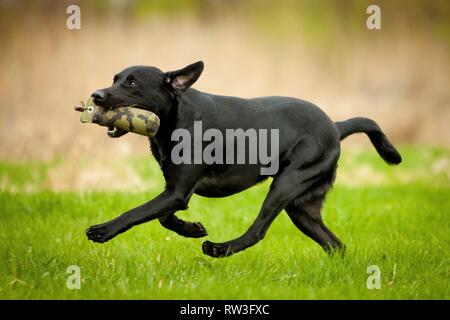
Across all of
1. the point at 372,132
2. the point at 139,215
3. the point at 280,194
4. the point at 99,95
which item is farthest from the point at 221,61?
the point at 139,215

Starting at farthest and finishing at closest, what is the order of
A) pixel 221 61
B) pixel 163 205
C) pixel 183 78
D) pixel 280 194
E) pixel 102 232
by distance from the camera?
1. pixel 221 61
2. pixel 280 194
3. pixel 183 78
4. pixel 163 205
5. pixel 102 232

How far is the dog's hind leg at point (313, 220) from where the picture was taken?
4.57 metres

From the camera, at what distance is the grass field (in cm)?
378

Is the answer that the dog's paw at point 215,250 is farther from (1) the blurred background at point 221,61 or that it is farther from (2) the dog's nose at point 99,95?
(1) the blurred background at point 221,61

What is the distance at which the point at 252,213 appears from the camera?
617 cm

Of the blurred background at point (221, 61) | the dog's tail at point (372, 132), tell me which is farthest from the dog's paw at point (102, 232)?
the blurred background at point (221, 61)

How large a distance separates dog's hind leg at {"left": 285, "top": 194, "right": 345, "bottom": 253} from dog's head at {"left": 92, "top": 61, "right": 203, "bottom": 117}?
110 cm

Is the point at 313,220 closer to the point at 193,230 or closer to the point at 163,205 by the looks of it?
the point at 193,230

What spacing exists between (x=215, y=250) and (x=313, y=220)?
860 millimetres

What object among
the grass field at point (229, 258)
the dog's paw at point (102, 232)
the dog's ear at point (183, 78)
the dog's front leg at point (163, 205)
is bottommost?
the grass field at point (229, 258)

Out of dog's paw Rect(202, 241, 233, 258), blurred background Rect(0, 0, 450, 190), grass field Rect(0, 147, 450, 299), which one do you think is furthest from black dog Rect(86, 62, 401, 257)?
blurred background Rect(0, 0, 450, 190)

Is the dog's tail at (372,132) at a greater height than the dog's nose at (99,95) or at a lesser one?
lesser

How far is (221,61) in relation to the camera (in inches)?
426

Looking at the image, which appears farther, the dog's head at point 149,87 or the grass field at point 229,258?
the dog's head at point 149,87
